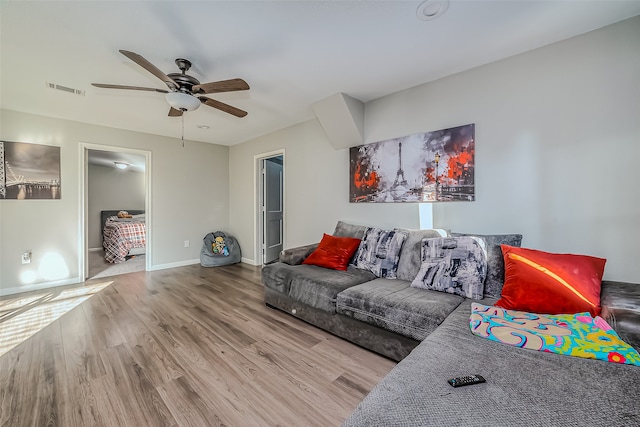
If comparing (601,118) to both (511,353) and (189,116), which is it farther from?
(189,116)

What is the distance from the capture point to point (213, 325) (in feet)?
8.18

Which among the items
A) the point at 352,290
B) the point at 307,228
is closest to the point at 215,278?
the point at 307,228

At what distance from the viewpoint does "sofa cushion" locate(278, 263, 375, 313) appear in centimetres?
227

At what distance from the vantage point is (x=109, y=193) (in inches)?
274

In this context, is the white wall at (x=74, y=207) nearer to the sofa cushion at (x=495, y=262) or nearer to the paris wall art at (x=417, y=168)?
the paris wall art at (x=417, y=168)

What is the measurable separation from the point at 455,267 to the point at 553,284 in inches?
23.6

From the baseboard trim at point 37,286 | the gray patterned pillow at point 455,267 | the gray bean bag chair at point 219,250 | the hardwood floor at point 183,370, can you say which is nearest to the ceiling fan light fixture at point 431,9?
the gray patterned pillow at point 455,267

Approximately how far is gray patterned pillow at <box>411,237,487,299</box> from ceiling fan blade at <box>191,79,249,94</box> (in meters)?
2.13

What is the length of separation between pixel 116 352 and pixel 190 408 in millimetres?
1012

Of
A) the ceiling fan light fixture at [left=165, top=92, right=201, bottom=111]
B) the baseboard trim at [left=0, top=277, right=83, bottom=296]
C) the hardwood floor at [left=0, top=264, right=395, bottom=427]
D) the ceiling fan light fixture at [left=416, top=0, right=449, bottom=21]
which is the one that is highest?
the ceiling fan light fixture at [left=416, top=0, right=449, bottom=21]

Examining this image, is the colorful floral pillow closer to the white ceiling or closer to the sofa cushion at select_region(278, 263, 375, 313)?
the sofa cushion at select_region(278, 263, 375, 313)

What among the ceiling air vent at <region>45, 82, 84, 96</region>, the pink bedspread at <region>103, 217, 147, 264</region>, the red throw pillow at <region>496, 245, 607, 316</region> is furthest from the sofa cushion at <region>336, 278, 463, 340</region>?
the pink bedspread at <region>103, 217, 147, 264</region>

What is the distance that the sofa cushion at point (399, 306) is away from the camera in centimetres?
172

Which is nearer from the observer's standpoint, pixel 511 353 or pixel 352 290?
pixel 511 353
